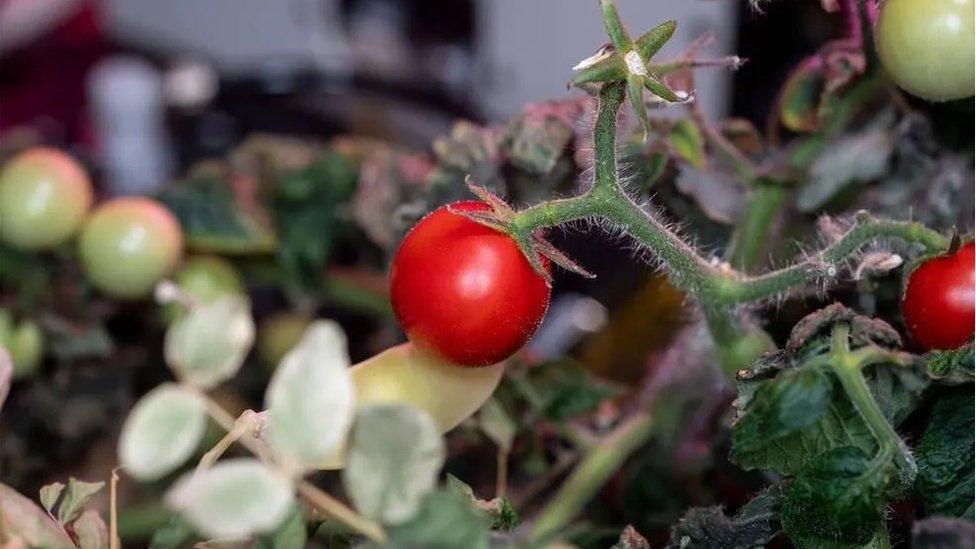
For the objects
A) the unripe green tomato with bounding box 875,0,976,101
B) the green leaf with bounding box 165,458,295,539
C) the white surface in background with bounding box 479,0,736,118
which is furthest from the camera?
the white surface in background with bounding box 479,0,736,118

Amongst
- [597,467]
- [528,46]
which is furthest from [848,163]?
[528,46]

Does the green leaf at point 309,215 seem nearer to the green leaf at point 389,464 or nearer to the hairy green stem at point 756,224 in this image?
the hairy green stem at point 756,224

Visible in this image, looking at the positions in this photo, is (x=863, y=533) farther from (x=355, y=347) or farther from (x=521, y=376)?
(x=355, y=347)

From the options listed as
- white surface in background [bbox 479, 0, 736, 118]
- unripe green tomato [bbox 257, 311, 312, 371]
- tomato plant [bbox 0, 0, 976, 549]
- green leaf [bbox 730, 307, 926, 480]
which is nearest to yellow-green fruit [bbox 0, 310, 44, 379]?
tomato plant [bbox 0, 0, 976, 549]

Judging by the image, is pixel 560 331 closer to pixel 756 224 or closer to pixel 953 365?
pixel 756 224

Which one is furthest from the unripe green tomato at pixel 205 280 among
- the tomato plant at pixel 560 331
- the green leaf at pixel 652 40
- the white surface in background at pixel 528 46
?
the white surface in background at pixel 528 46

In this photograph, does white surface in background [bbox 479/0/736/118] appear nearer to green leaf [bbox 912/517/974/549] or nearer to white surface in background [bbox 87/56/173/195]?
white surface in background [bbox 87/56/173/195]
